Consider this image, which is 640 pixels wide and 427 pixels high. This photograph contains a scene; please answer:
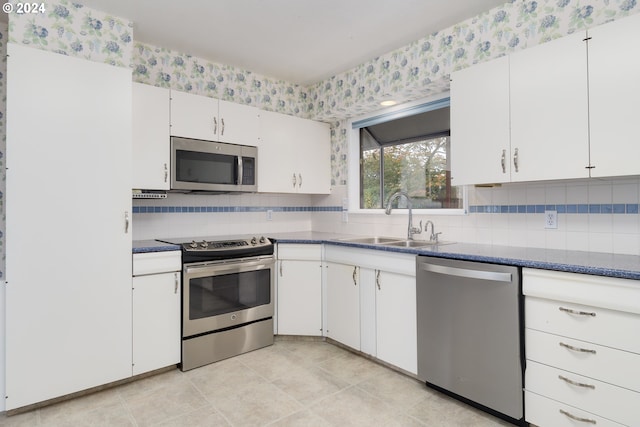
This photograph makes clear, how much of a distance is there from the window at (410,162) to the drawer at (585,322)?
1239 mm

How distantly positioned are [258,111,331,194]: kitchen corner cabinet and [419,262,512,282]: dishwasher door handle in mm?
1731

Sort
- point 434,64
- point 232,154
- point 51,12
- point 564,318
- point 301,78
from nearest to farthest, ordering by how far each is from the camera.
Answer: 1. point 564,318
2. point 51,12
3. point 434,64
4. point 232,154
5. point 301,78

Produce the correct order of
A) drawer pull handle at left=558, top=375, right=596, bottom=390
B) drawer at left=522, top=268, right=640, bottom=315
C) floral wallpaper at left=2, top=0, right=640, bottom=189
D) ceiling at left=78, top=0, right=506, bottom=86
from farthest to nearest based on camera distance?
ceiling at left=78, top=0, right=506, bottom=86 < floral wallpaper at left=2, top=0, right=640, bottom=189 < drawer pull handle at left=558, top=375, right=596, bottom=390 < drawer at left=522, top=268, right=640, bottom=315

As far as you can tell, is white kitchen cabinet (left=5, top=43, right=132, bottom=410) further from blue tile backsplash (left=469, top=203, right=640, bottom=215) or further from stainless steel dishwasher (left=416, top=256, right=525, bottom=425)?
blue tile backsplash (left=469, top=203, right=640, bottom=215)

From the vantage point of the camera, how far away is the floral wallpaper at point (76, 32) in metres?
2.23

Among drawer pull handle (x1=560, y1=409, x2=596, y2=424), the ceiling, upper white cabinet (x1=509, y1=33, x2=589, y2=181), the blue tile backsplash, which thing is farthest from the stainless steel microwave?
drawer pull handle (x1=560, y1=409, x2=596, y2=424)

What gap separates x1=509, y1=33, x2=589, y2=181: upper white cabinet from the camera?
6.26 ft

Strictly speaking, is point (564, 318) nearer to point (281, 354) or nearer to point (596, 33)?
point (596, 33)

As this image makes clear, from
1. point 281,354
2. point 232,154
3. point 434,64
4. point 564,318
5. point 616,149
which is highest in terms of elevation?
point 434,64

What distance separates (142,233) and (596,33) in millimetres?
3294

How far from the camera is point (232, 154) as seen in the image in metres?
3.15

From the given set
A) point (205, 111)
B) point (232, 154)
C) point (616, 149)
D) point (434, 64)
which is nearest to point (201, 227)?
point (232, 154)

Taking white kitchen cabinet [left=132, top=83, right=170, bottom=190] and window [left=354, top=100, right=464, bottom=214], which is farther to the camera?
window [left=354, top=100, right=464, bottom=214]

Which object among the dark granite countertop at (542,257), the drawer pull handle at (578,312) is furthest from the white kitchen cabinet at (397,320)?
the drawer pull handle at (578,312)
